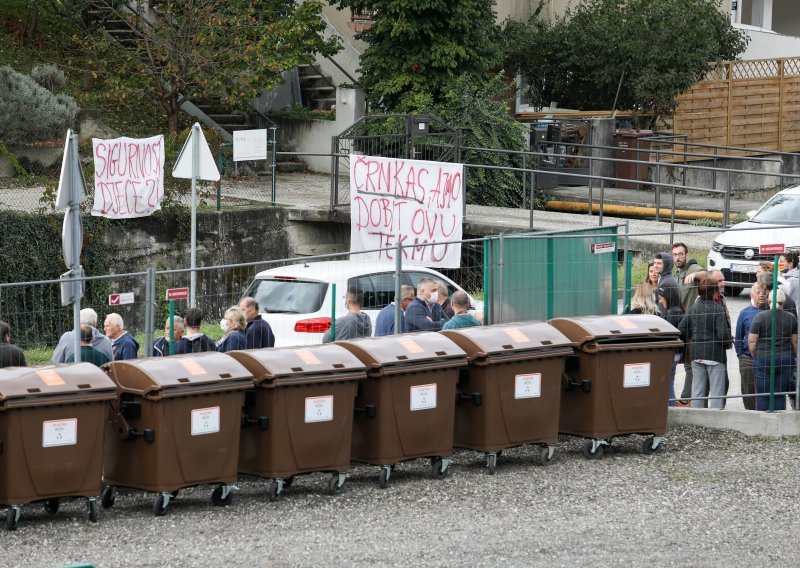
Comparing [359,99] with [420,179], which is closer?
[420,179]

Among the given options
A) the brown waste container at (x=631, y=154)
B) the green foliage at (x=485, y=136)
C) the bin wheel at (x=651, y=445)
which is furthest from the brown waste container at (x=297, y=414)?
the brown waste container at (x=631, y=154)

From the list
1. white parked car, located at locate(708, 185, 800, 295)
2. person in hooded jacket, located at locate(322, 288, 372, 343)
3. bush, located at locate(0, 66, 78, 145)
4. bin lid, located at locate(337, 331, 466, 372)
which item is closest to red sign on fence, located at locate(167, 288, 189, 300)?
person in hooded jacket, located at locate(322, 288, 372, 343)

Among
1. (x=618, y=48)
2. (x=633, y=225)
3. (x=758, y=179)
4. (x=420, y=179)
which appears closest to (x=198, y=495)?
(x=420, y=179)

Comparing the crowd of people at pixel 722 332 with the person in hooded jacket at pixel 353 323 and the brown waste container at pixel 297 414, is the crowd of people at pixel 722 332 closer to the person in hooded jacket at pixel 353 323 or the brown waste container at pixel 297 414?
the person in hooded jacket at pixel 353 323

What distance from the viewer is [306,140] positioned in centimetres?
2816

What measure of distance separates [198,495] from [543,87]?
71.1ft

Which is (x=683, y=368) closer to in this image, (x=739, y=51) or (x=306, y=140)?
(x=306, y=140)

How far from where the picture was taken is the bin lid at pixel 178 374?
975cm

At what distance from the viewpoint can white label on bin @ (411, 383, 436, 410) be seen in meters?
10.8

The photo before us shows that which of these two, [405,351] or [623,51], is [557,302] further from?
[623,51]

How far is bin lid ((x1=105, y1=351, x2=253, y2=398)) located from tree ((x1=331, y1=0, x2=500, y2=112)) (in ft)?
52.6

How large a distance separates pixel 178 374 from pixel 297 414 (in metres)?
0.98

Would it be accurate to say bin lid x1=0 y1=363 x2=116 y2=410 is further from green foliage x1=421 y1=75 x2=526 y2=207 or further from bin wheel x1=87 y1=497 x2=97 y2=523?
green foliage x1=421 y1=75 x2=526 y2=207

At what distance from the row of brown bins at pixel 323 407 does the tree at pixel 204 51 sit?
13810 mm
